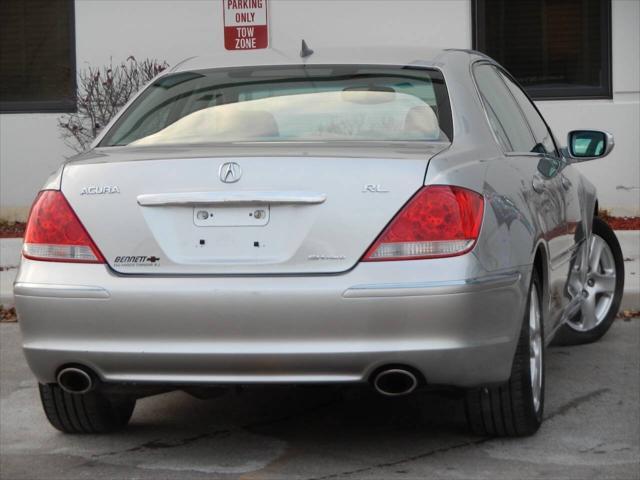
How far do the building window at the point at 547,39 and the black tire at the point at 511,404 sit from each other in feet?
25.2

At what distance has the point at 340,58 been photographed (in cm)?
580

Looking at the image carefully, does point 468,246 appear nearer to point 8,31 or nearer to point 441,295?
point 441,295

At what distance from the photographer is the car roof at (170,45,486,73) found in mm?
5730

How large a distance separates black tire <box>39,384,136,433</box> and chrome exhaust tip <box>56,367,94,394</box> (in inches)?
15.0

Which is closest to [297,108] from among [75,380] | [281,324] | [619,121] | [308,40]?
[281,324]

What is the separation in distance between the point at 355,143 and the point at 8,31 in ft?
30.7

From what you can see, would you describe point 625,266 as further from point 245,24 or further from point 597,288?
point 245,24

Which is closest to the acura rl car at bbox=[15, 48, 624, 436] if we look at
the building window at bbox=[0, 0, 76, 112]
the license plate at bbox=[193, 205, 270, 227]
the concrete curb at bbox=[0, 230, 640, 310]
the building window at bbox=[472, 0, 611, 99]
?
the license plate at bbox=[193, 205, 270, 227]

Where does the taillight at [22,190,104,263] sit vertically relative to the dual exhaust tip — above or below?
above

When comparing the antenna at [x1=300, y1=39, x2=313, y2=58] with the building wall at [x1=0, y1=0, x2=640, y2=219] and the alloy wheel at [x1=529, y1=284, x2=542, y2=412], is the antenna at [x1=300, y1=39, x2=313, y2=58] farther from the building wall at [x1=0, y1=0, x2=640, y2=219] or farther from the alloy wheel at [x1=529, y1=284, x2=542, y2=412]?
the building wall at [x1=0, y1=0, x2=640, y2=219]

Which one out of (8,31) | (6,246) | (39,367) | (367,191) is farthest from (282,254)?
(8,31)

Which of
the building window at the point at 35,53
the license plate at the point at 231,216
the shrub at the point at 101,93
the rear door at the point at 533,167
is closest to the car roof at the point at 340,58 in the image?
the rear door at the point at 533,167

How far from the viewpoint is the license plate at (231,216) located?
4730 millimetres

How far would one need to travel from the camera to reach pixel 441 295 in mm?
4637
